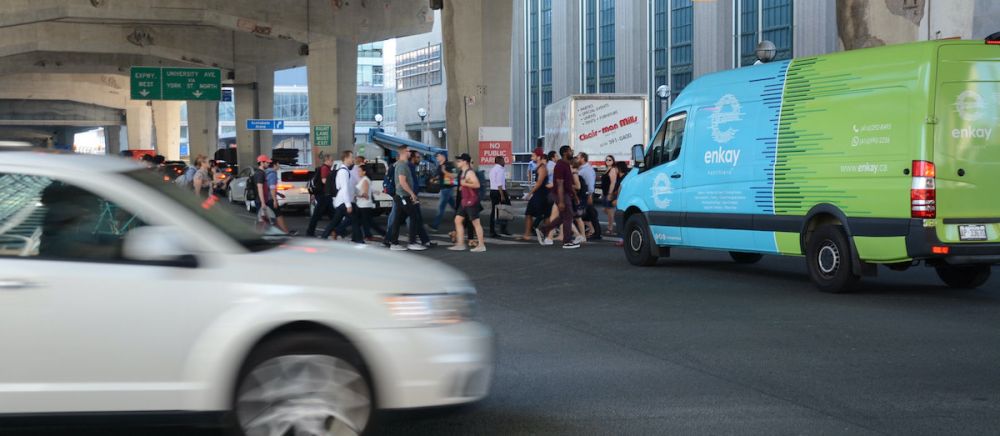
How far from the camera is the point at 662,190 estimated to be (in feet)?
51.8

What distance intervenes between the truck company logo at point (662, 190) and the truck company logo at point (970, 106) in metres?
4.70

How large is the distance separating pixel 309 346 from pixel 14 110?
95.8 meters

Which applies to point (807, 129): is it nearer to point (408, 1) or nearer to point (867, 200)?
point (867, 200)

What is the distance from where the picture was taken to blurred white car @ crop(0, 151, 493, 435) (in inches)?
203

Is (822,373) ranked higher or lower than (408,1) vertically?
lower

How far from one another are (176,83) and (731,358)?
5276cm

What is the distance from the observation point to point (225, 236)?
5484mm

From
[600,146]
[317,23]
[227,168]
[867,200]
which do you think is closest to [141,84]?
[227,168]

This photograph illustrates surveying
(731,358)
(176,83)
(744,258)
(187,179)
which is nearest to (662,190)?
(744,258)

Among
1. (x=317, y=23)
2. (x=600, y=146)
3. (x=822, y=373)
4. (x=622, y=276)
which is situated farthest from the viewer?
(x=317, y=23)

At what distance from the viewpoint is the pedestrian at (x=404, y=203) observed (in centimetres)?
1969

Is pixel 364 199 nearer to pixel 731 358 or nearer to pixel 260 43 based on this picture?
pixel 731 358

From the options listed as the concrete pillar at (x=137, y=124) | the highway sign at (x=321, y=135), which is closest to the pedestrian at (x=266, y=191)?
the highway sign at (x=321, y=135)

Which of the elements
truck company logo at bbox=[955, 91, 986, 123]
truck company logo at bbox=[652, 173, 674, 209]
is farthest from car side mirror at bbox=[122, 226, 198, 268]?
truck company logo at bbox=[652, 173, 674, 209]
